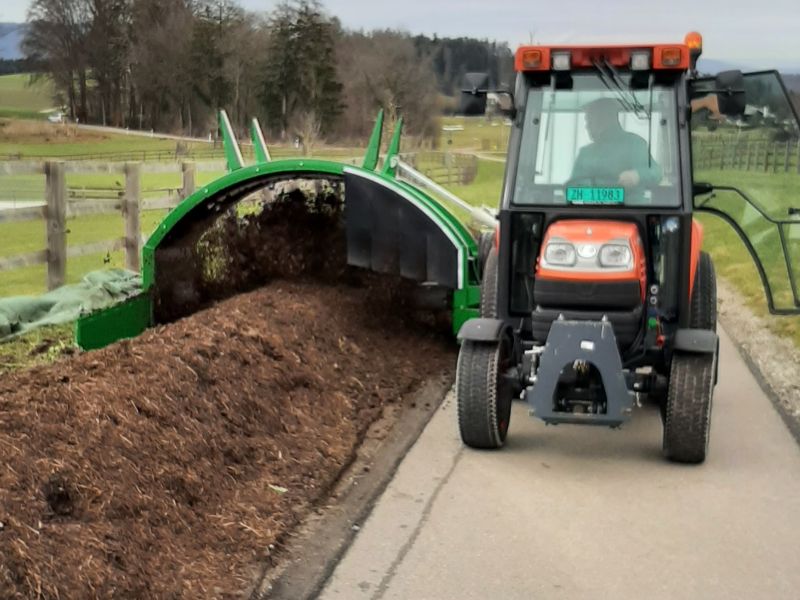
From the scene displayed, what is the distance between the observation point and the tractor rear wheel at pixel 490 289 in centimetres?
760

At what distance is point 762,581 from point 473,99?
380 centimetres

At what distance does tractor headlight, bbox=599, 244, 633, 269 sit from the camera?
6230 mm

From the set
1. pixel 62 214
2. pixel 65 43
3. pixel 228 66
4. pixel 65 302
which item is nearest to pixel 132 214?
pixel 62 214

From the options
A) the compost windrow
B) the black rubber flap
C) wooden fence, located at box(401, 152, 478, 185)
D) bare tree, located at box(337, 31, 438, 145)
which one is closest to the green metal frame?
the black rubber flap

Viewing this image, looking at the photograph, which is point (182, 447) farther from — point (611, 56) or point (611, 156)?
point (611, 56)

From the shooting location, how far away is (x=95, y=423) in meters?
5.24

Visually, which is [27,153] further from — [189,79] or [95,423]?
[95,423]

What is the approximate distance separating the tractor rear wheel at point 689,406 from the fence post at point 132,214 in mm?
8386

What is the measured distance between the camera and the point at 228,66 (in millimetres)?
40281

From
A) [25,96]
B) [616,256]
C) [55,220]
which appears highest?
[25,96]

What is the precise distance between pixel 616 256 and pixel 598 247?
12 centimetres

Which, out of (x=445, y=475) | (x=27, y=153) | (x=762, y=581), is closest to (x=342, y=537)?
(x=445, y=475)

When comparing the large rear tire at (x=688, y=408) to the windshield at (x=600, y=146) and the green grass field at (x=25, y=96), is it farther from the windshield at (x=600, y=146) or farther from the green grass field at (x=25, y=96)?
the green grass field at (x=25, y=96)

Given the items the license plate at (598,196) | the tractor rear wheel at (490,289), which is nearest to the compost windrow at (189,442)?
the tractor rear wheel at (490,289)
